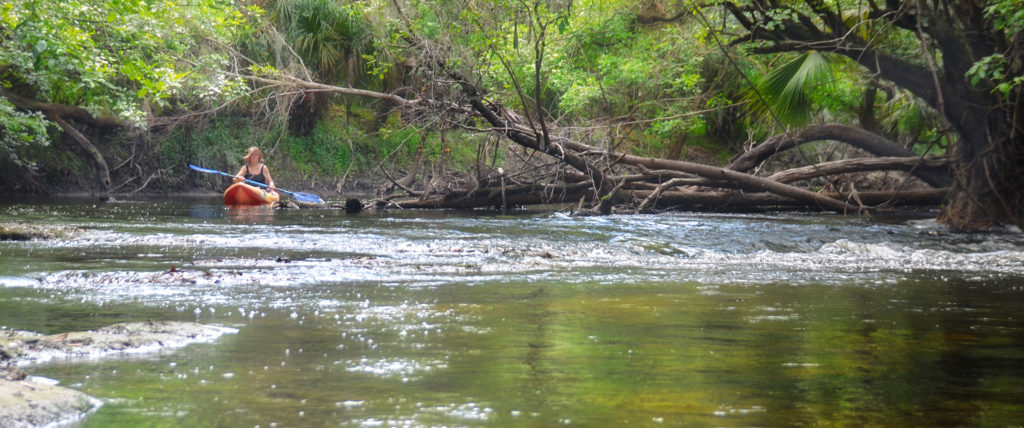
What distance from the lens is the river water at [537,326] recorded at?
3.29 m

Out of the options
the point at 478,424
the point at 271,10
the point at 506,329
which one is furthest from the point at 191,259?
the point at 271,10

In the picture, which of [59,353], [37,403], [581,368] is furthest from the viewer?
Result: [59,353]

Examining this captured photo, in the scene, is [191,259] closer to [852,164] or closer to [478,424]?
[478,424]

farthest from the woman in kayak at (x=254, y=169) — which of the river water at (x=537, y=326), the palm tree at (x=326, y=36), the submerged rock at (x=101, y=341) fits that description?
the submerged rock at (x=101, y=341)

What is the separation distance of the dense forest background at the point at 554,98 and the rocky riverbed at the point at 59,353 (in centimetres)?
741

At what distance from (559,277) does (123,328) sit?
4000 millimetres

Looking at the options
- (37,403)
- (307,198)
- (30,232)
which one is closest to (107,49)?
(30,232)

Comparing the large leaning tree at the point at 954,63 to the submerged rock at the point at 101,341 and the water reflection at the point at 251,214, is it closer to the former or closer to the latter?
the water reflection at the point at 251,214

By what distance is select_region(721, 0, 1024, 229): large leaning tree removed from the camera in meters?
11.7

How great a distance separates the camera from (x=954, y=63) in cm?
1193

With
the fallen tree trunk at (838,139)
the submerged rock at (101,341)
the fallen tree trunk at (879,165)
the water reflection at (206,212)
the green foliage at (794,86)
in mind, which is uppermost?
the green foliage at (794,86)

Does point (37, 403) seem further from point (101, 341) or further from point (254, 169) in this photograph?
point (254, 169)

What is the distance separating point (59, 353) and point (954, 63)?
461 inches

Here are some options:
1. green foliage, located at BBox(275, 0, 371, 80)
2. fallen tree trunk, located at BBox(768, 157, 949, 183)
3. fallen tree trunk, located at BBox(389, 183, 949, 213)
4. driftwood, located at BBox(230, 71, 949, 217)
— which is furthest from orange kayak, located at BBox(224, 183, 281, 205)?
fallen tree trunk, located at BBox(768, 157, 949, 183)
